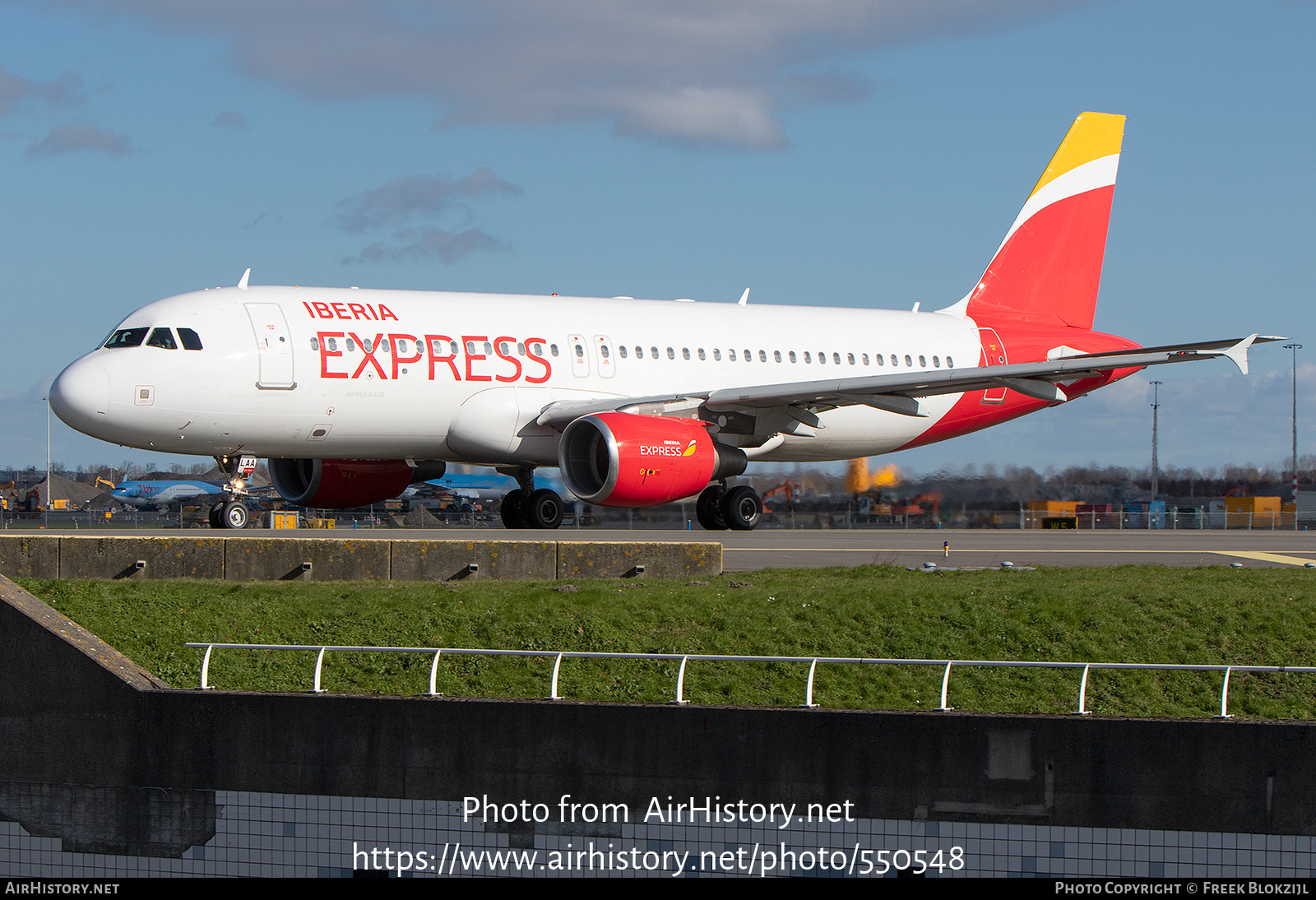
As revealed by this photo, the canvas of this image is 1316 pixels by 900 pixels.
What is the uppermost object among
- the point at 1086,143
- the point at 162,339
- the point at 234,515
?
the point at 1086,143

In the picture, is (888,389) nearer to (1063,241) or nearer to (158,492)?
(1063,241)

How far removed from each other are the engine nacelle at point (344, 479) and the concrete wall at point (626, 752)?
39.3 feet

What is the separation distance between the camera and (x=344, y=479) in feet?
82.5

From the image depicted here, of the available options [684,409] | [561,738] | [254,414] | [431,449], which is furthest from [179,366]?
[561,738]

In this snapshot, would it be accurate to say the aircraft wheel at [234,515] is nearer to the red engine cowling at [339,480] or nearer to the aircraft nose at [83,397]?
the red engine cowling at [339,480]

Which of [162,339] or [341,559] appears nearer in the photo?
[341,559]

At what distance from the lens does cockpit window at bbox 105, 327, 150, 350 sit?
834 inches

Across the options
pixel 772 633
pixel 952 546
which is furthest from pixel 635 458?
pixel 772 633

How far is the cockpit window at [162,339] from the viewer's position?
2105 centimetres

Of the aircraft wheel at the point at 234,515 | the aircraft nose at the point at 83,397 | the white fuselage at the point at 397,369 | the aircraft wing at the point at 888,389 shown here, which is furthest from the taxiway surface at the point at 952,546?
the aircraft wing at the point at 888,389

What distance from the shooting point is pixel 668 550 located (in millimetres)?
17922

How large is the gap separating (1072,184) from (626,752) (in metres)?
23.4
